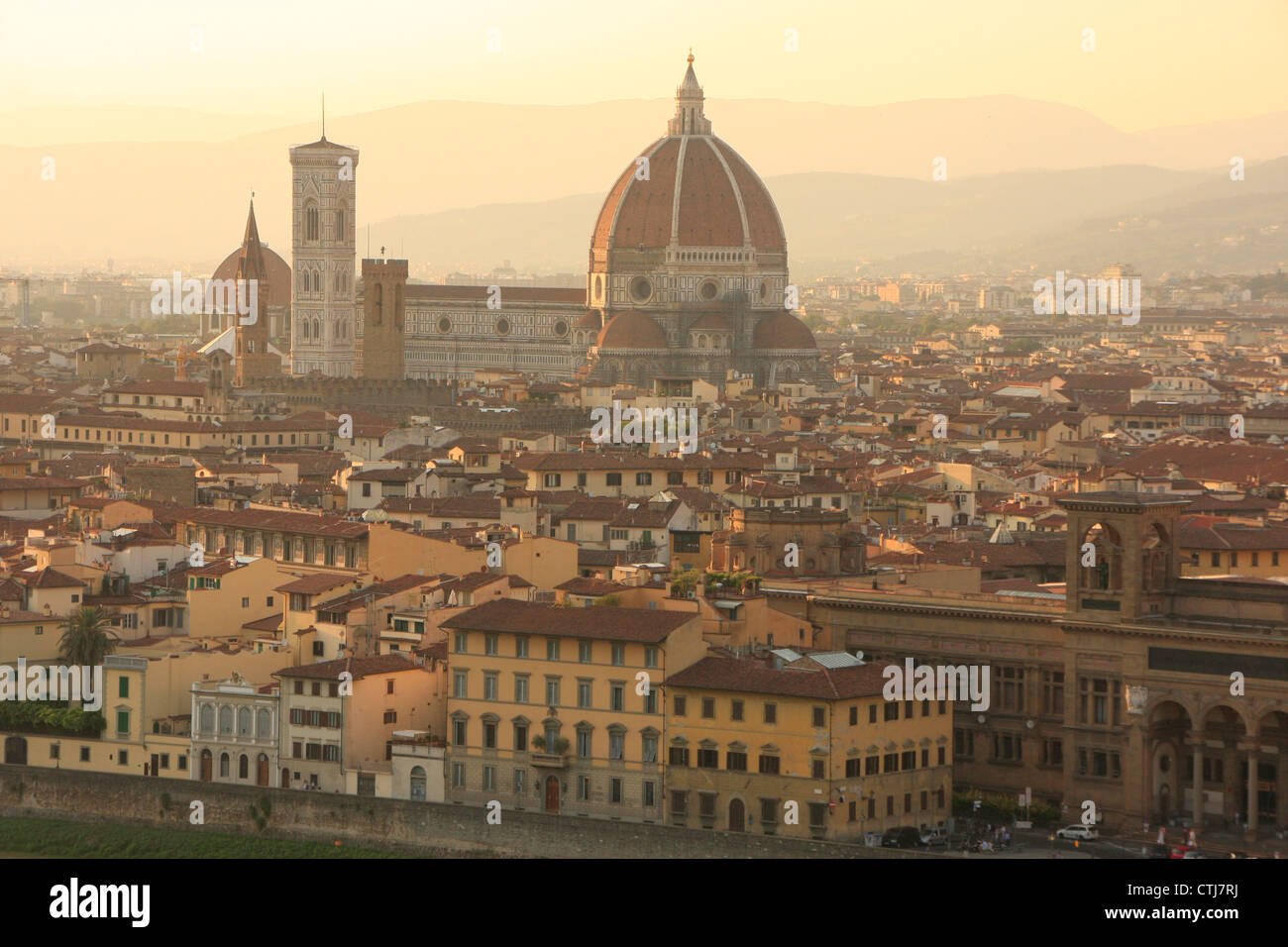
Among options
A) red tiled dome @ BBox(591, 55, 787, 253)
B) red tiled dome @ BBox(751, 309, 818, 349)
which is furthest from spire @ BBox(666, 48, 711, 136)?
red tiled dome @ BBox(751, 309, 818, 349)

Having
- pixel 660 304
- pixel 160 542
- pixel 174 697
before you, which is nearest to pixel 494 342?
pixel 660 304

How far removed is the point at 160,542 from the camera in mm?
53656

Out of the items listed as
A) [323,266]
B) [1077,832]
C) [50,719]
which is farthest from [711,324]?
[1077,832]

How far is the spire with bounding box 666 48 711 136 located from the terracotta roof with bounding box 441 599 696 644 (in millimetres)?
110065

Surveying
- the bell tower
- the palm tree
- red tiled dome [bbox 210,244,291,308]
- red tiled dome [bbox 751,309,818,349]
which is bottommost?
the palm tree

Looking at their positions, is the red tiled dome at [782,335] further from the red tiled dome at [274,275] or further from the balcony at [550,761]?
the balcony at [550,761]

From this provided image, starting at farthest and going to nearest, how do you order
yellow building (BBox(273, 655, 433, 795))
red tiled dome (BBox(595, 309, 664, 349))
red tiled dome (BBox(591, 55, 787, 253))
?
red tiled dome (BBox(591, 55, 787, 253)), red tiled dome (BBox(595, 309, 664, 349)), yellow building (BBox(273, 655, 433, 795))

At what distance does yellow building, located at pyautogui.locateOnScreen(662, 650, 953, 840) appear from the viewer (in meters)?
37.0

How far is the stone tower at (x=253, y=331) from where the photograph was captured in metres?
118

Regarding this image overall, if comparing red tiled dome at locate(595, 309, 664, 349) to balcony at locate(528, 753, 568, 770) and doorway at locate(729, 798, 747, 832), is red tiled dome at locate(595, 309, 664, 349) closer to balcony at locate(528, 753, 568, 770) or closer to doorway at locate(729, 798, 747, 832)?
balcony at locate(528, 753, 568, 770)

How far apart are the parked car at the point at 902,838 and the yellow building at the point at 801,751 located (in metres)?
0.22
